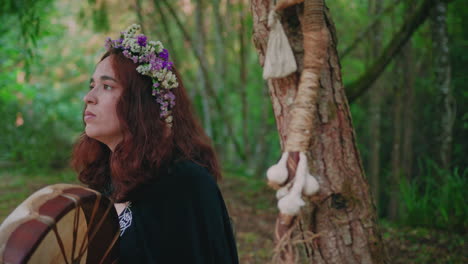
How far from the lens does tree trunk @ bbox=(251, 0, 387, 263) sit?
1563 millimetres

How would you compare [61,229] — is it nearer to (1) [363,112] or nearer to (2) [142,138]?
(2) [142,138]

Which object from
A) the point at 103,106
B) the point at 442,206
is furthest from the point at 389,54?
the point at 103,106

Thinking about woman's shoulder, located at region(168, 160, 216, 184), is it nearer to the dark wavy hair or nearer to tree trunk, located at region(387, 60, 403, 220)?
the dark wavy hair

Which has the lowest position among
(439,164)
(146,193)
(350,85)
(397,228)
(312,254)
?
(397,228)

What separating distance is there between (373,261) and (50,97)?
10306mm

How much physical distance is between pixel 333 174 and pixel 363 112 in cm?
761

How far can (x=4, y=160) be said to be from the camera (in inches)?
360

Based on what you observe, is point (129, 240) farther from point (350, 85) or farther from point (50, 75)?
point (50, 75)

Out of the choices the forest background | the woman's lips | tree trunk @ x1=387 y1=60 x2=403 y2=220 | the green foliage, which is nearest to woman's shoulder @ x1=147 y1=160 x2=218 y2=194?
the woman's lips

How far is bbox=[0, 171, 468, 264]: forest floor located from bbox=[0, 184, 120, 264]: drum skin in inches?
73.6

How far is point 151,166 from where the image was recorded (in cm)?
196

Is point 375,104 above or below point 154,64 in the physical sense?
below

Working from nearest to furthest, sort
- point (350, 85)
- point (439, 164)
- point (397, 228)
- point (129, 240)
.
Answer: point (129, 240) → point (350, 85) → point (397, 228) → point (439, 164)

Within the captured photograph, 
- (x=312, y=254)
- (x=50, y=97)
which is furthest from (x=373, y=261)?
(x=50, y=97)
